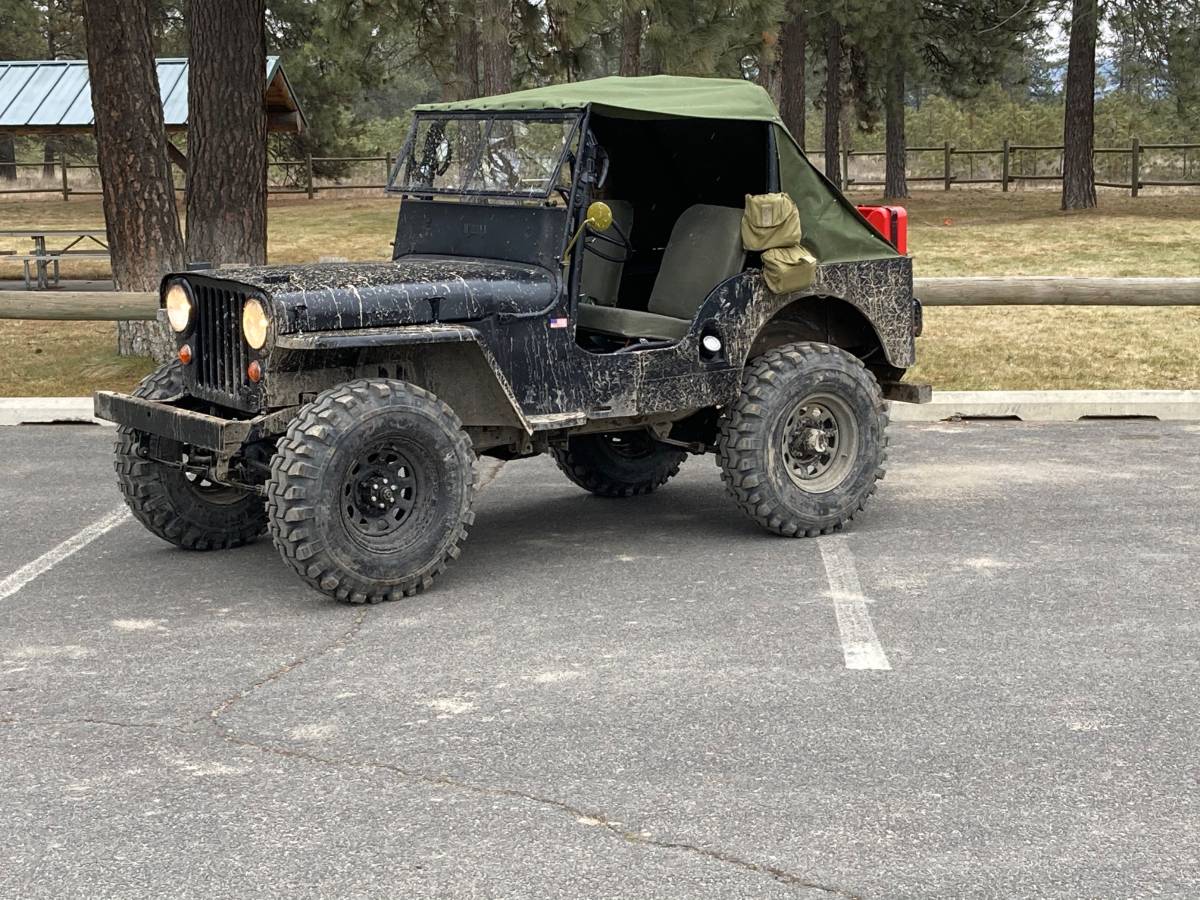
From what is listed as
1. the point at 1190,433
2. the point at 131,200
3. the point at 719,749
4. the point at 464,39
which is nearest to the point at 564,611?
the point at 719,749

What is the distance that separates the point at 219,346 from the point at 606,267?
199 cm

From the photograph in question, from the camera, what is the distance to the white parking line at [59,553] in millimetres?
6512

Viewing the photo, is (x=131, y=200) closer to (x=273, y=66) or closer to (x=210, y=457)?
(x=210, y=457)

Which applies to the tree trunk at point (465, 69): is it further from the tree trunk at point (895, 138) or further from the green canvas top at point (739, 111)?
the green canvas top at point (739, 111)

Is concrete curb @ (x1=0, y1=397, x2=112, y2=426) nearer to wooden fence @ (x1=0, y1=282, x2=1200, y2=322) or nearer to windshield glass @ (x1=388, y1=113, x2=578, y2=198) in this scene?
wooden fence @ (x1=0, y1=282, x2=1200, y2=322)

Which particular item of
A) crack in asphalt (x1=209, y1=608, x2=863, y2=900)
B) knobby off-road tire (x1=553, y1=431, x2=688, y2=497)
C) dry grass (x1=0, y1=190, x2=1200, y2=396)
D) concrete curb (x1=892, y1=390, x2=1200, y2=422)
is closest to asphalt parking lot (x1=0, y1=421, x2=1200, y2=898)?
crack in asphalt (x1=209, y1=608, x2=863, y2=900)

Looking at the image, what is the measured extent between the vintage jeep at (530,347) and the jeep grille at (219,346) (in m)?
0.01

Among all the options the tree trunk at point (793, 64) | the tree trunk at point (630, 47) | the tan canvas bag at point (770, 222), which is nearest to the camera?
the tan canvas bag at point (770, 222)

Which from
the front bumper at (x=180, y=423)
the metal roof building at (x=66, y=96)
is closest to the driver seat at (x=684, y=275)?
the front bumper at (x=180, y=423)

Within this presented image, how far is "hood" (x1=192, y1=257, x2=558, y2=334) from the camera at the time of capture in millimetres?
5914

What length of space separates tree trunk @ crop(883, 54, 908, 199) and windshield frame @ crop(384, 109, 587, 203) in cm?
2992

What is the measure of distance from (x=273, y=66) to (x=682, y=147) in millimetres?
19248

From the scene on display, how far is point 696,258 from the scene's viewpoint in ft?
24.0

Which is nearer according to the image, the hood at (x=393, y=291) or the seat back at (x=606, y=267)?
the hood at (x=393, y=291)
